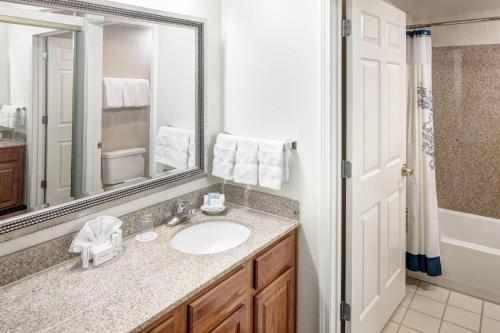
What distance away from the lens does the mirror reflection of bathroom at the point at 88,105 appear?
4.00ft

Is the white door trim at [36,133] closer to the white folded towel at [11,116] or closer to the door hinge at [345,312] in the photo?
the white folded towel at [11,116]

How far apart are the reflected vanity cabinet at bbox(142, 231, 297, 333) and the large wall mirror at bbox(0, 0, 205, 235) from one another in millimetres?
590

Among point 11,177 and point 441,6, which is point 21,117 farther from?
point 441,6

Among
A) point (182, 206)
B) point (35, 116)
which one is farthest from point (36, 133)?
point (182, 206)

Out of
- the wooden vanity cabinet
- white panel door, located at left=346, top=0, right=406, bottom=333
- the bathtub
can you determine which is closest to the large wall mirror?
the wooden vanity cabinet

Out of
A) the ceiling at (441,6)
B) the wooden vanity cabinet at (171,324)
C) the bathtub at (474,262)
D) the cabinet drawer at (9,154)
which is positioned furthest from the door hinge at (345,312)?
the ceiling at (441,6)

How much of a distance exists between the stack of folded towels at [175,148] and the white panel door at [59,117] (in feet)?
1.50

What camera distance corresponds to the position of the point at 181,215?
177 centimetres

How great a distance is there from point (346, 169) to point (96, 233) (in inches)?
46.2

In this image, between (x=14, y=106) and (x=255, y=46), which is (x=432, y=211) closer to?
(x=255, y=46)

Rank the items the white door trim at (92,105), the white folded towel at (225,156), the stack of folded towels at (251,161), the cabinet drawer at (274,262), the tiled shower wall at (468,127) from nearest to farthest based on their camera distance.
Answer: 1. the white door trim at (92,105)
2. the cabinet drawer at (274,262)
3. the stack of folded towels at (251,161)
4. the white folded towel at (225,156)
5. the tiled shower wall at (468,127)

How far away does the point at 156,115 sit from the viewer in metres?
1.73

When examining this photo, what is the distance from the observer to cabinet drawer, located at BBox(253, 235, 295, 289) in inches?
60.0

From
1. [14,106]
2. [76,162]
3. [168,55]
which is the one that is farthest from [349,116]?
[14,106]
